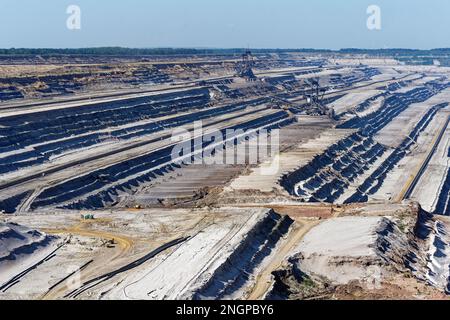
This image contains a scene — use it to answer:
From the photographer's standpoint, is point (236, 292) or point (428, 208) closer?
point (236, 292)

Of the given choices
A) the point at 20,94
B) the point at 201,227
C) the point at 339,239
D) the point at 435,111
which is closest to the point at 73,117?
the point at 20,94

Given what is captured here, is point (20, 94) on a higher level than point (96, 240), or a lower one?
higher

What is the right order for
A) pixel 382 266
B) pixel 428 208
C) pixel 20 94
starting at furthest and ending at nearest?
pixel 20 94
pixel 428 208
pixel 382 266

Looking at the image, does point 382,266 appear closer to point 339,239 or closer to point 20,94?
point 339,239
